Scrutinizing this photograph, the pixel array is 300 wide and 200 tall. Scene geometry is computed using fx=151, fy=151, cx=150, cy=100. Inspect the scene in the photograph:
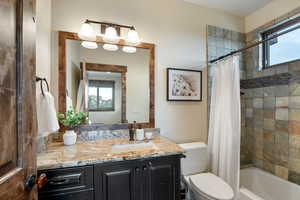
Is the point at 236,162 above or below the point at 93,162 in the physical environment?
below

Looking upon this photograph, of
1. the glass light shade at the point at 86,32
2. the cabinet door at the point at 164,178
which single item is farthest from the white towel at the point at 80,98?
the cabinet door at the point at 164,178

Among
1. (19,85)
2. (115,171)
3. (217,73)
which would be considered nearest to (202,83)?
(217,73)

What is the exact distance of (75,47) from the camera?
1698mm

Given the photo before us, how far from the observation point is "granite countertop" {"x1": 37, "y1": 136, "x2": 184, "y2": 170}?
3.51ft

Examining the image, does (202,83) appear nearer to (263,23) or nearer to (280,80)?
(280,80)

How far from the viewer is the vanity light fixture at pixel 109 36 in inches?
65.0

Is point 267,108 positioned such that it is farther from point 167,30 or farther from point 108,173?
point 108,173

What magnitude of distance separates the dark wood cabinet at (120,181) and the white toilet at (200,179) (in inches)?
11.7

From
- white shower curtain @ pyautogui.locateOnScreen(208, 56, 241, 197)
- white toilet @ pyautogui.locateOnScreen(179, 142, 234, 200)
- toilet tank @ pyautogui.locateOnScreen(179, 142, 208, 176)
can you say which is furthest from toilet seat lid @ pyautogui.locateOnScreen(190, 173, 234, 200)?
white shower curtain @ pyautogui.locateOnScreen(208, 56, 241, 197)

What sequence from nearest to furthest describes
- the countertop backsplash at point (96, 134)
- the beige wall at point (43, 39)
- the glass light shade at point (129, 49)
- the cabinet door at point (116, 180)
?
the cabinet door at point (116, 180) → the beige wall at point (43, 39) → the countertop backsplash at point (96, 134) → the glass light shade at point (129, 49)

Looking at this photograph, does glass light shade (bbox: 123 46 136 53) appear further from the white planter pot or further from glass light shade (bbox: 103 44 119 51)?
the white planter pot

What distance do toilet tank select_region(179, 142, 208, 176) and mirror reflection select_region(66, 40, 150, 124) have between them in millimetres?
657

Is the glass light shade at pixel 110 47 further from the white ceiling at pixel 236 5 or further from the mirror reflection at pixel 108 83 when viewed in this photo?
the white ceiling at pixel 236 5

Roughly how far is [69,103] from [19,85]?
1.04m
